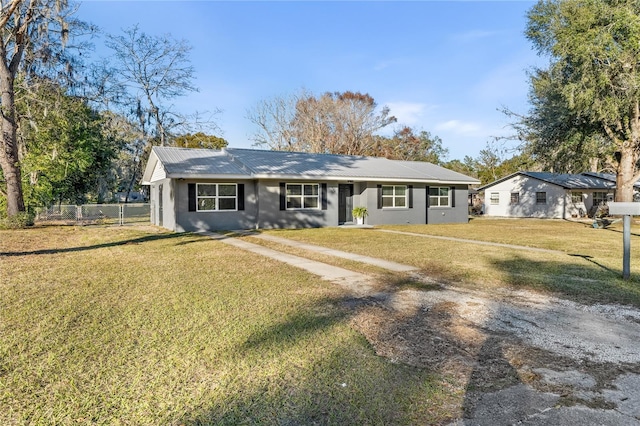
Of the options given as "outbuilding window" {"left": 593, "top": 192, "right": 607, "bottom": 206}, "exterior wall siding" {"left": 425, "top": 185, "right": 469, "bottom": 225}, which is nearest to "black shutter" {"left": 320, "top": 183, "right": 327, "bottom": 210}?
"exterior wall siding" {"left": 425, "top": 185, "right": 469, "bottom": 225}

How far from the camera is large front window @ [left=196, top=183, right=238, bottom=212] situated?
671 inches

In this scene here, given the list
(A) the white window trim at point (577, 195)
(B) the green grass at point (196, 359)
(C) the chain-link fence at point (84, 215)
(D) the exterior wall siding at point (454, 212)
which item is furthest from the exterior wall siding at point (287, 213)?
(A) the white window trim at point (577, 195)

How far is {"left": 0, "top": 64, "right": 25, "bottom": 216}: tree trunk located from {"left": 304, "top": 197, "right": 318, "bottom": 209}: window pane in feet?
41.8

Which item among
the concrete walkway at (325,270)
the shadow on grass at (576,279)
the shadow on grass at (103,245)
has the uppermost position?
the shadow on grass at (103,245)

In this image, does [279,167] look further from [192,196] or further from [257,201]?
[192,196]

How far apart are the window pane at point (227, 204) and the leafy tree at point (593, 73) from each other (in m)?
16.7

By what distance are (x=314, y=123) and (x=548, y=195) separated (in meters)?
22.1

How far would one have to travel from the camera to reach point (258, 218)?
18.0 meters

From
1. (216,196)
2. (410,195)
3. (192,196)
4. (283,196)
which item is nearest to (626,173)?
(410,195)

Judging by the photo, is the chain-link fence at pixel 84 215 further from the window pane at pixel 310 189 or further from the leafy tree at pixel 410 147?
the leafy tree at pixel 410 147

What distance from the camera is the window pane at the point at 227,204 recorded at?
17.5 m

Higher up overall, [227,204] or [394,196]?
[394,196]

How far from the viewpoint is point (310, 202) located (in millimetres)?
19328

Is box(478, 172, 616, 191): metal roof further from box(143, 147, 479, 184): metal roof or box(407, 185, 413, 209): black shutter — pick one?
box(407, 185, 413, 209): black shutter
